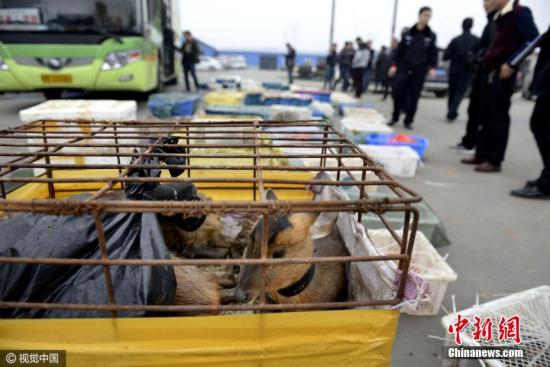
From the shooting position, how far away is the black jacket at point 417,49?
738 centimetres

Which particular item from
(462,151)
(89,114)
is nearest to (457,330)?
(89,114)

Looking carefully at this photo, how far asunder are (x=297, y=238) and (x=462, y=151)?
20.6ft

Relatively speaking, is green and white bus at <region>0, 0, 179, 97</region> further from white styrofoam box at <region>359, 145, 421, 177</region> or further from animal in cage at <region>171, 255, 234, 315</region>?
animal in cage at <region>171, 255, 234, 315</region>

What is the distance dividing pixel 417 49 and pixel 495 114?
119 inches

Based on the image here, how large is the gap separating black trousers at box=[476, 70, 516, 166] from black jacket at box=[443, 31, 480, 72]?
11.6 ft

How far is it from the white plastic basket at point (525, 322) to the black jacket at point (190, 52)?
1232cm

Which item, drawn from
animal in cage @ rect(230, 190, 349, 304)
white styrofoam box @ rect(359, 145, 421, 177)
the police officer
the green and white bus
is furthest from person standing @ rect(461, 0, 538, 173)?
the green and white bus

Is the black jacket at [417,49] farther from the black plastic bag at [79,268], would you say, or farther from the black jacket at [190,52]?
the black jacket at [190,52]

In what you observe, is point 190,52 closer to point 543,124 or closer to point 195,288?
point 543,124

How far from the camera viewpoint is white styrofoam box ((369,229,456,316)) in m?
2.35

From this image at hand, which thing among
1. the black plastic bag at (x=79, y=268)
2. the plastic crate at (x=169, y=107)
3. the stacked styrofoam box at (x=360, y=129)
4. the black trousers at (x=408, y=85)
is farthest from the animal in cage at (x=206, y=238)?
the black trousers at (x=408, y=85)

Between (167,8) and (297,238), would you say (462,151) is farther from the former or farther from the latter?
(167,8)

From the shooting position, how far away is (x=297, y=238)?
1.53 metres

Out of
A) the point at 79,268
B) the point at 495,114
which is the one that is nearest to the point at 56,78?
the point at 79,268
